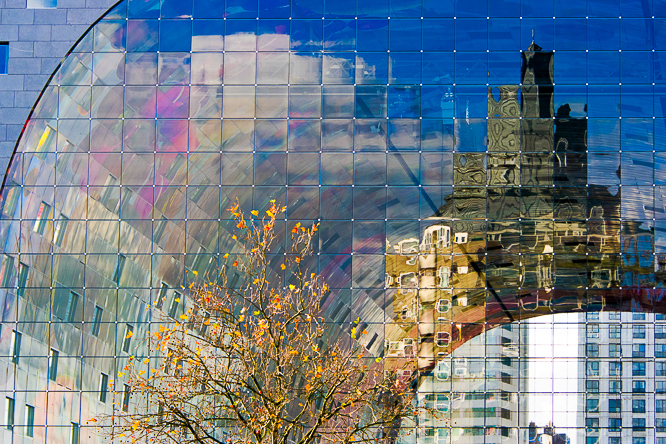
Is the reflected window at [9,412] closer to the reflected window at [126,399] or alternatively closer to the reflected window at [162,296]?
the reflected window at [126,399]

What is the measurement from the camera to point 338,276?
53.2 feet

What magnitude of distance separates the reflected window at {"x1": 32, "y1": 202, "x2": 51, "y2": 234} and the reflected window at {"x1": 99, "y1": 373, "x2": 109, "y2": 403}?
4.27m

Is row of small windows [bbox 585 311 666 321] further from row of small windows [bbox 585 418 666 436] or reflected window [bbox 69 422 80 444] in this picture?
reflected window [bbox 69 422 80 444]

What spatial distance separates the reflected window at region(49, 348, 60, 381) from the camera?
16.5 metres

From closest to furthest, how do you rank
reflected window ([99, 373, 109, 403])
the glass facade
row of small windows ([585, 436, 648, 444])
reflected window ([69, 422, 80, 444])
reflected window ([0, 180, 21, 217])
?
row of small windows ([585, 436, 648, 444])
the glass facade
reflected window ([69, 422, 80, 444])
reflected window ([99, 373, 109, 403])
reflected window ([0, 180, 21, 217])

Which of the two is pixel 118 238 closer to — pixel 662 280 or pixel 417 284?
pixel 417 284

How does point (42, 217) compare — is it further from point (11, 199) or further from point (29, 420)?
point (29, 420)

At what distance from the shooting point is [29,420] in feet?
53.9

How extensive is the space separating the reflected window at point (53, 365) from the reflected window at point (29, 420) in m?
0.96

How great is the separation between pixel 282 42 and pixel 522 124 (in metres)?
6.81

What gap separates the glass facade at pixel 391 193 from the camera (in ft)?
52.9

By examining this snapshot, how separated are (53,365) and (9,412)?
5.56 ft

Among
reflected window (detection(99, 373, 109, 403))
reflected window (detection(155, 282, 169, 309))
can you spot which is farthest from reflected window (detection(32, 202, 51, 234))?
reflected window (detection(99, 373, 109, 403))

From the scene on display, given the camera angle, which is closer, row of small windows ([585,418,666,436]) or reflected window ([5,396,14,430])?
row of small windows ([585,418,666,436])
